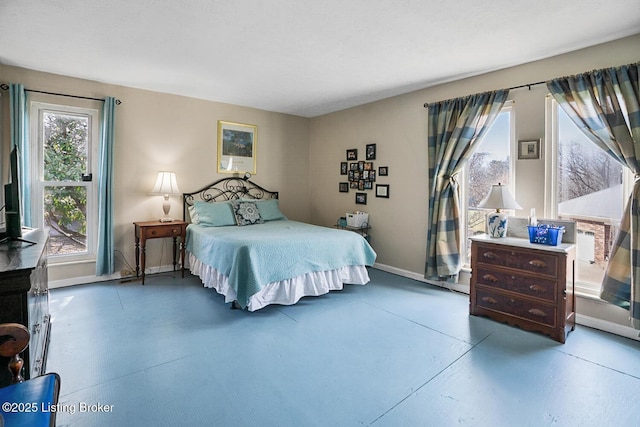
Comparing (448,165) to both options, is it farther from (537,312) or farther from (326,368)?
(326,368)

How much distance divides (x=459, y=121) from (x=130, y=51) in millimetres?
3545

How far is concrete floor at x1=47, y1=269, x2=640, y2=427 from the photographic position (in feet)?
6.07

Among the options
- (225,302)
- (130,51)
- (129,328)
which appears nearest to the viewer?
(129,328)

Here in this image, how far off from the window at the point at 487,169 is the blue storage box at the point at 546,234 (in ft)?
1.80

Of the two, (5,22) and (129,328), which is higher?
(5,22)

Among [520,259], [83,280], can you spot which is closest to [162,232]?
[83,280]

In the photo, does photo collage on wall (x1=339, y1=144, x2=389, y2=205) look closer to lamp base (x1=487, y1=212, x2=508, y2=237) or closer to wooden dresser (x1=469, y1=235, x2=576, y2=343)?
lamp base (x1=487, y1=212, x2=508, y2=237)

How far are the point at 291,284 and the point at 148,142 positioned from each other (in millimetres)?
2881

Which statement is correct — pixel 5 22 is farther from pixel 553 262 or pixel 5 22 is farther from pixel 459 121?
pixel 553 262

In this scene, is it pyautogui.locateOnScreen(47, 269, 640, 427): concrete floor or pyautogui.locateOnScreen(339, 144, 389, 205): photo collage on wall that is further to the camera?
pyautogui.locateOnScreen(339, 144, 389, 205): photo collage on wall

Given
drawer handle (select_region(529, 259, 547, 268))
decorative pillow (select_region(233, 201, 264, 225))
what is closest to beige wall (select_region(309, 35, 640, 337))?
drawer handle (select_region(529, 259, 547, 268))

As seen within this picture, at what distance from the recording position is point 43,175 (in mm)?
3912

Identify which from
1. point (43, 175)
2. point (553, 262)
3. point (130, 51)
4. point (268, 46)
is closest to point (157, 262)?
point (43, 175)

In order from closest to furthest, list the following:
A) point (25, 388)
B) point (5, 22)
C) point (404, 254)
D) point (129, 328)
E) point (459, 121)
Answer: point (25, 388) → point (5, 22) → point (129, 328) → point (459, 121) → point (404, 254)
